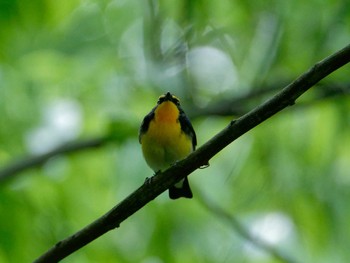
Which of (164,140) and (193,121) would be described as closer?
(164,140)

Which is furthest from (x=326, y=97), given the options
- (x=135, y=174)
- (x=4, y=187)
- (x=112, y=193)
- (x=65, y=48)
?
(x=65, y=48)

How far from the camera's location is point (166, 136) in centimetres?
455

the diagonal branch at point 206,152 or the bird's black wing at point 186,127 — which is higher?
the bird's black wing at point 186,127

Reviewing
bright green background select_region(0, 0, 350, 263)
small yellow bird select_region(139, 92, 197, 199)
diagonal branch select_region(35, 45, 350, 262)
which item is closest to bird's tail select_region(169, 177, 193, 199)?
bright green background select_region(0, 0, 350, 263)

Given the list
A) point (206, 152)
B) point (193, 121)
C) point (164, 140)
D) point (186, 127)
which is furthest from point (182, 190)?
point (206, 152)

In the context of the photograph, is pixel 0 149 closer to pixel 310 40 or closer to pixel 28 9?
pixel 28 9

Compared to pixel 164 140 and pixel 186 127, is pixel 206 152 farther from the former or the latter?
pixel 186 127

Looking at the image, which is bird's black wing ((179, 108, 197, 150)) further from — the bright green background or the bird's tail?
the bird's tail

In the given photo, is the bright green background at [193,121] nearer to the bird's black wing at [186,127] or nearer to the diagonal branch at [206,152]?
the bird's black wing at [186,127]

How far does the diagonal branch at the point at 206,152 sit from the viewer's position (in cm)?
263

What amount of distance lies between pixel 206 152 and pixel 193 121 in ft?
11.2

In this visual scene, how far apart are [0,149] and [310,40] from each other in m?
2.85

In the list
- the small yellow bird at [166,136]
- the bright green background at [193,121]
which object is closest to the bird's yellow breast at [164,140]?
the small yellow bird at [166,136]

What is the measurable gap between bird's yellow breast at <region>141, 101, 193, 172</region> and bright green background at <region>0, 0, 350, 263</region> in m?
0.46
